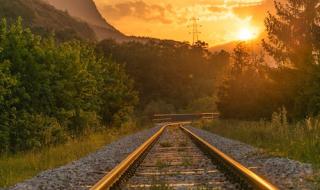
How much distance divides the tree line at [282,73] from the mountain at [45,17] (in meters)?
78.4

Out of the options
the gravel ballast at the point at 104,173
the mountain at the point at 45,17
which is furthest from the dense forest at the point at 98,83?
the mountain at the point at 45,17

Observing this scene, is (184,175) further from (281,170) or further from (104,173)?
(281,170)

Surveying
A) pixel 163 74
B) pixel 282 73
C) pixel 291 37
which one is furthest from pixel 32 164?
pixel 163 74

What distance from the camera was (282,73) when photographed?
3697cm

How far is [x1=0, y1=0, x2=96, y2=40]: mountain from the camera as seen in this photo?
123688mm

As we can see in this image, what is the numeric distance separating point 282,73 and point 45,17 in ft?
455

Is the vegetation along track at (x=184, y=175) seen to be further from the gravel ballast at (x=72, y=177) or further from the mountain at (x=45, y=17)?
the mountain at (x=45, y=17)

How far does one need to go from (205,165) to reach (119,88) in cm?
2915

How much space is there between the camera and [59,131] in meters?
22.5

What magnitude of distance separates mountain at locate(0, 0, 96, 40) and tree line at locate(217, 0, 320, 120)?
3086 inches

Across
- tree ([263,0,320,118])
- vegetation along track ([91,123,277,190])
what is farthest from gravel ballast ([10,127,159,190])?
tree ([263,0,320,118])

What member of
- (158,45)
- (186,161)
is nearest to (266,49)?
(186,161)

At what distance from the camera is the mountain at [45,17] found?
406 ft

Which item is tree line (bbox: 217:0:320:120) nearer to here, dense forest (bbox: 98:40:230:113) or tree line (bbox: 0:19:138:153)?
tree line (bbox: 0:19:138:153)
